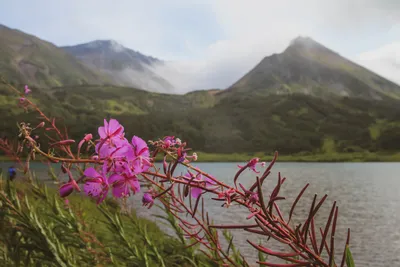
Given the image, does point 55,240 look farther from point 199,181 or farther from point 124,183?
point 199,181

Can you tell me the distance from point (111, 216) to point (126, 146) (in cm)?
375

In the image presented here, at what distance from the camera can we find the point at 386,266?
81.9 feet

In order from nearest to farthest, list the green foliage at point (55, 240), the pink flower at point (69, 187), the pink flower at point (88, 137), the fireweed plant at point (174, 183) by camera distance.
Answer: the fireweed plant at point (174, 183)
the pink flower at point (69, 187)
the pink flower at point (88, 137)
the green foliage at point (55, 240)

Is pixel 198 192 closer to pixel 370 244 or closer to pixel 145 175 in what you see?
pixel 145 175

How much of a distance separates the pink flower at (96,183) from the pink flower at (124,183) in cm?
3

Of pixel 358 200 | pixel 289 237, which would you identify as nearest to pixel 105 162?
pixel 289 237

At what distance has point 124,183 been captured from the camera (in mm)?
1196

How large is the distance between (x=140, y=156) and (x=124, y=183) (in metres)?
0.11

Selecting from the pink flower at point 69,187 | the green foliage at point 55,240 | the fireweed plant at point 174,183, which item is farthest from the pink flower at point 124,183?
the green foliage at point 55,240

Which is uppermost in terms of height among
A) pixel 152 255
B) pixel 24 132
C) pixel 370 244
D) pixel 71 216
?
pixel 24 132

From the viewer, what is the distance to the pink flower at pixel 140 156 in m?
1.16

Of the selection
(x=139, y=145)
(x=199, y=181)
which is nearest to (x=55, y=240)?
(x=139, y=145)

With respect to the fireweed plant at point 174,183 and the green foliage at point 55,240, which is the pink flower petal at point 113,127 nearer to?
the fireweed plant at point 174,183

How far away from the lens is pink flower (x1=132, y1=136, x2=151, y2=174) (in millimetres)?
1159
